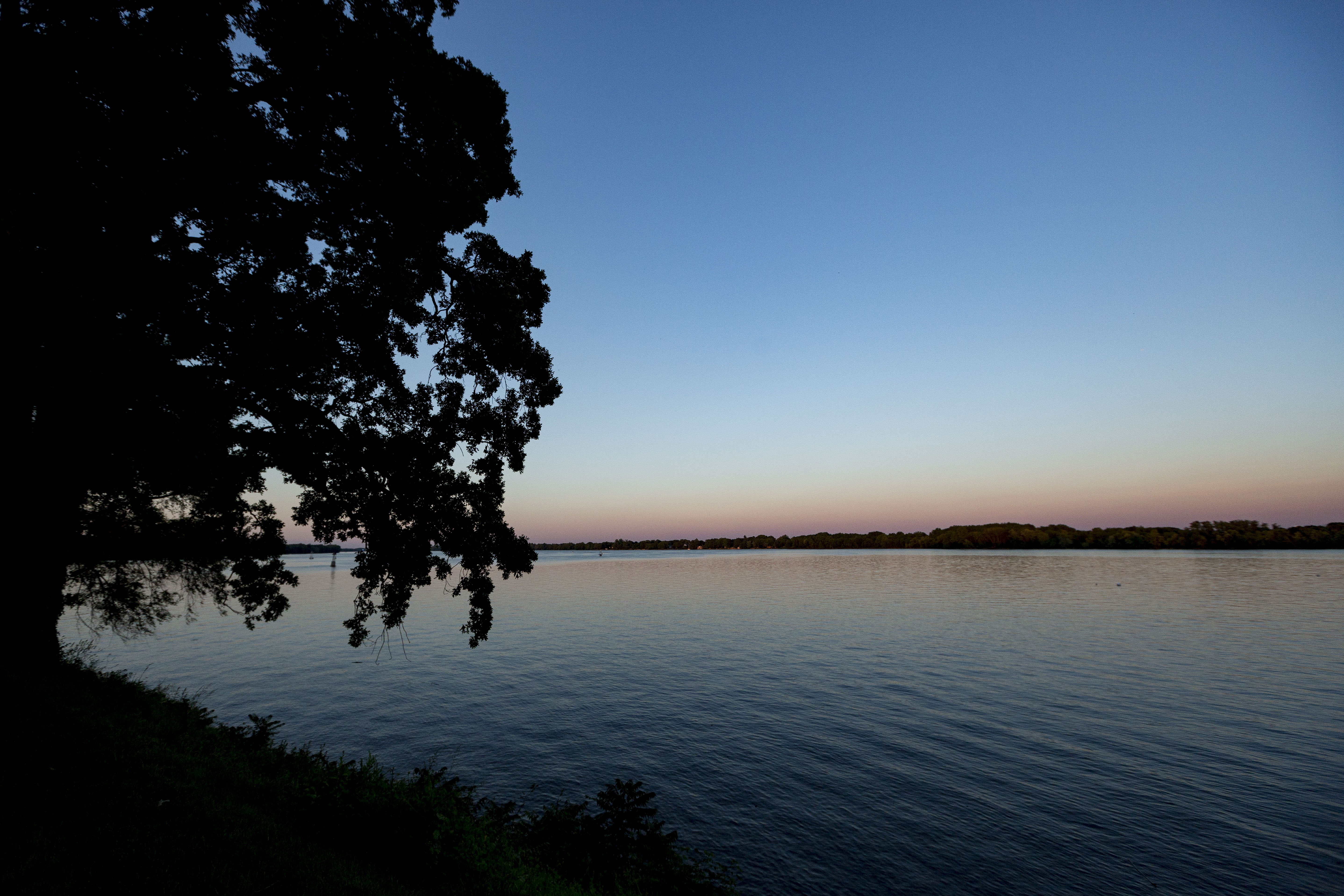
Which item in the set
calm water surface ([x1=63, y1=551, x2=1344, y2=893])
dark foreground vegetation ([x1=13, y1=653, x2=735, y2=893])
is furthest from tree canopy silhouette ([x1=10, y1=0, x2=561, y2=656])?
calm water surface ([x1=63, y1=551, x2=1344, y2=893])

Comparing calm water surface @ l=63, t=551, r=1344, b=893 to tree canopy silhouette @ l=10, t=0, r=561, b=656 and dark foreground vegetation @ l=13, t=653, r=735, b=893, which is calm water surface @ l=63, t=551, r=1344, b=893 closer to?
dark foreground vegetation @ l=13, t=653, r=735, b=893

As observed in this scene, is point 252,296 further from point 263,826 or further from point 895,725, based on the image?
point 895,725

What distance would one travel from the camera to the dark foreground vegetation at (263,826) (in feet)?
21.1

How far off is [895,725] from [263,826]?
19345 mm

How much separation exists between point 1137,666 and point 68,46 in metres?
42.4

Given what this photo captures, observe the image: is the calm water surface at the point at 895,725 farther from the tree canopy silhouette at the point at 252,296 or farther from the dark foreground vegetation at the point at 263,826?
Answer: the tree canopy silhouette at the point at 252,296

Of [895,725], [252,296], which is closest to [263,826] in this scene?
[252,296]

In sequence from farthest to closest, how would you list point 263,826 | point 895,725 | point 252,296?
1. point 895,725
2. point 252,296
3. point 263,826

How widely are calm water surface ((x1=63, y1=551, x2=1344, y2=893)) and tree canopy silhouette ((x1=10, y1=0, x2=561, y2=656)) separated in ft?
29.4

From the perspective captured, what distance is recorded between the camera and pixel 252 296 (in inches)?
408

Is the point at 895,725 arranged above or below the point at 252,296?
below

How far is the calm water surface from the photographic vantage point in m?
12.2

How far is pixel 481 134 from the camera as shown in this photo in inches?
534

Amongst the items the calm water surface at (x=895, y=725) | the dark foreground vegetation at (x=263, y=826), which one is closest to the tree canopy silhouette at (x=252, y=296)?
the dark foreground vegetation at (x=263, y=826)
